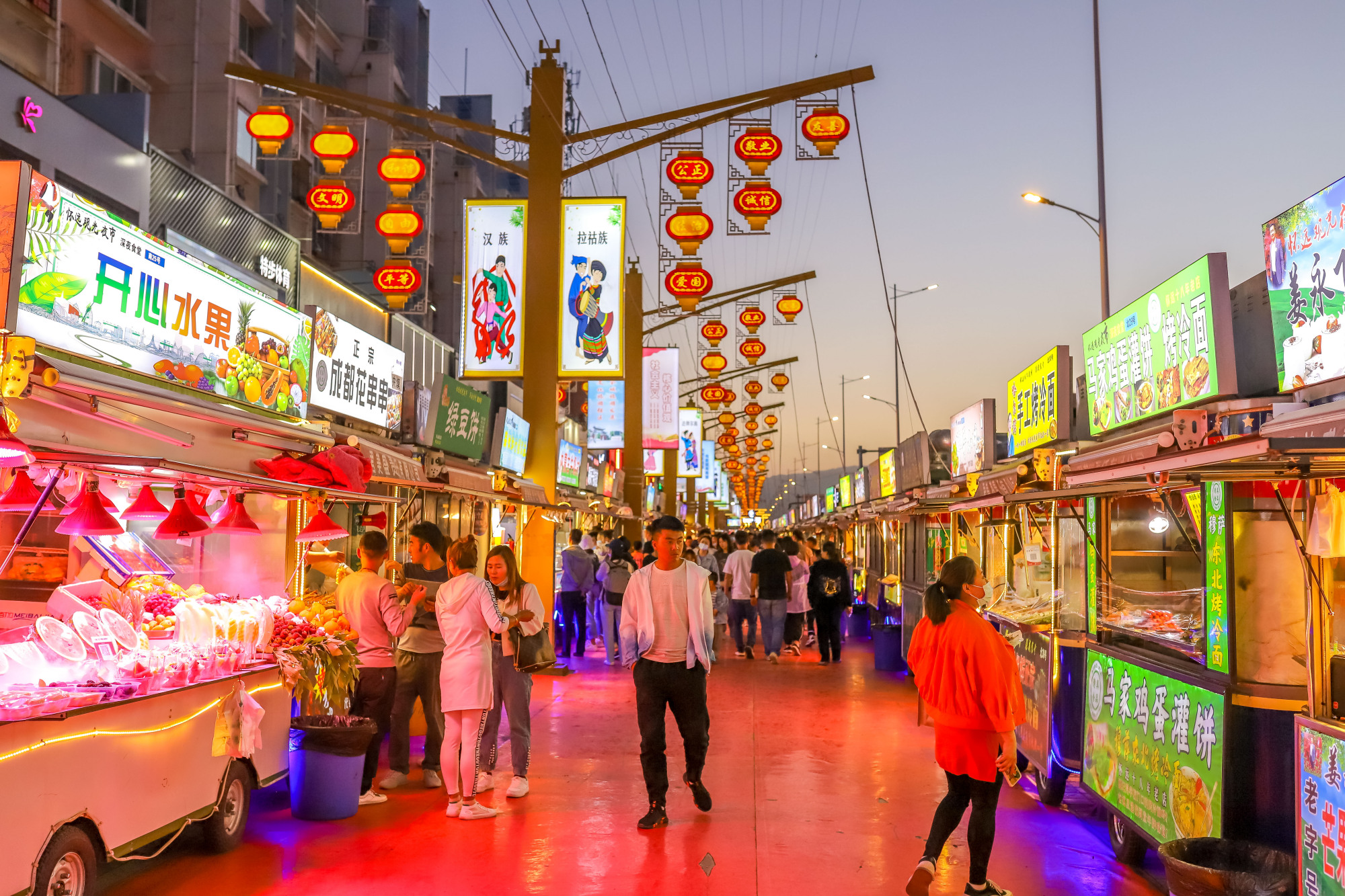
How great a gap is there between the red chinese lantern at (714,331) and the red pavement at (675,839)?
593 inches

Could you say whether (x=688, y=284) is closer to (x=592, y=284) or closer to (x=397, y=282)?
(x=592, y=284)

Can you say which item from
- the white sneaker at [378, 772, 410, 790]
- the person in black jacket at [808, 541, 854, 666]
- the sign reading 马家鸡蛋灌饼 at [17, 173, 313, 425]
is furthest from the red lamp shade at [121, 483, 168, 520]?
the person in black jacket at [808, 541, 854, 666]

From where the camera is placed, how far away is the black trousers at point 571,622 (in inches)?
693

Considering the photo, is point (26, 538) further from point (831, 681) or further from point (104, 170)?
point (831, 681)

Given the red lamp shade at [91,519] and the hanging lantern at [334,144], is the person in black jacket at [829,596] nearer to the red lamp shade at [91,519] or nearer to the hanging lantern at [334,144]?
the hanging lantern at [334,144]

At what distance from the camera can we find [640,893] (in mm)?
6062

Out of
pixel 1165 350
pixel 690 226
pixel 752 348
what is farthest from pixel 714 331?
pixel 1165 350

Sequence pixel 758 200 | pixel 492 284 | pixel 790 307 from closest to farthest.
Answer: pixel 758 200
pixel 492 284
pixel 790 307

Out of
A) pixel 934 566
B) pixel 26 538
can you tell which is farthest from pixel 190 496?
pixel 934 566

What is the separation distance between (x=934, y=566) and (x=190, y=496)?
41.7 ft

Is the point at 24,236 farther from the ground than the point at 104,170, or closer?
closer

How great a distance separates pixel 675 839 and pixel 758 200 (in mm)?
9095

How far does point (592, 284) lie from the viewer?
15.4 meters

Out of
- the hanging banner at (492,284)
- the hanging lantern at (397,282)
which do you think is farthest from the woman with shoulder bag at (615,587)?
the hanging lantern at (397,282)
